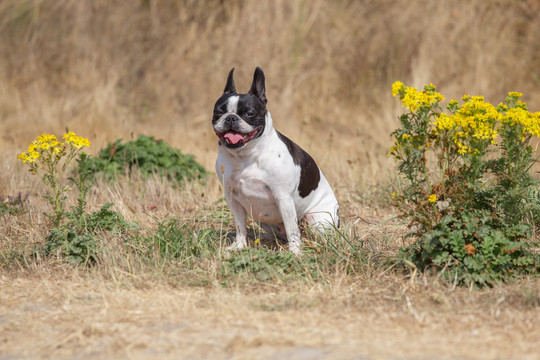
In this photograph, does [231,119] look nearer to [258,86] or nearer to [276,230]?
[258,86]

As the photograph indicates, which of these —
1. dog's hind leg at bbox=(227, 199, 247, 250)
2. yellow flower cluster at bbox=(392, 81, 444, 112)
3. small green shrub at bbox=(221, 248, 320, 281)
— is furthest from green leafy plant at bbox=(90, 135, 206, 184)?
yellow flower cluster at bbox=(392, 81, 444, 112)

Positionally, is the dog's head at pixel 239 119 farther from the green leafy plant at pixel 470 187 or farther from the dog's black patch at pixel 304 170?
the green leafy plant at pixel 470 187

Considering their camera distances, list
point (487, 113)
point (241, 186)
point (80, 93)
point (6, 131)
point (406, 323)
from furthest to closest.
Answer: point (80, 93) → point (6, 131) → point (241, 186) → point (487, 113) → point (406, 323)

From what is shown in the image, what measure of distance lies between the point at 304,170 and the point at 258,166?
441 millimetres

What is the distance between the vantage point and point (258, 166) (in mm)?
4605

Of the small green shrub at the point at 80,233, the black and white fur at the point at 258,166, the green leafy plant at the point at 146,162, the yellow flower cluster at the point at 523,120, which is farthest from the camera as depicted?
the green leafy plant at the point at 146,162

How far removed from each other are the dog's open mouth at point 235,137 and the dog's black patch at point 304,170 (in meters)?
0.41

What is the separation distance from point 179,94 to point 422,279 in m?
7.68

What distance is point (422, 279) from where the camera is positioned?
13.0 ft

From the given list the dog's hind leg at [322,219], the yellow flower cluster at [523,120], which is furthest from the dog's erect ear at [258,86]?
the yellow flower cluster at [523,120]

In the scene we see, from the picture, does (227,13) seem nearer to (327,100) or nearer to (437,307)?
(327,100)

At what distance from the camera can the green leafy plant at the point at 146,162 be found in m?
6.90

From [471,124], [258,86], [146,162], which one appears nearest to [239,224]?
[258,86]

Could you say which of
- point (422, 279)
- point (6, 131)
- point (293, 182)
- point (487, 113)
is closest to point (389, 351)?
point (422, 279)
